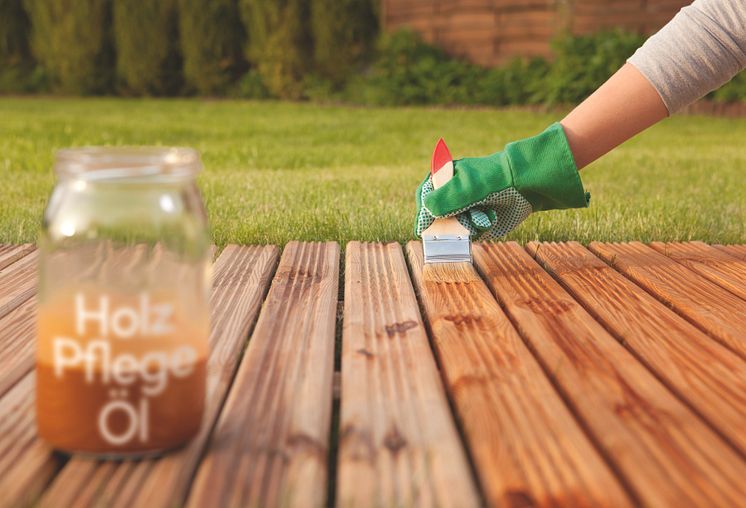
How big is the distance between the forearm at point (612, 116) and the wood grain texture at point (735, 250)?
434mm

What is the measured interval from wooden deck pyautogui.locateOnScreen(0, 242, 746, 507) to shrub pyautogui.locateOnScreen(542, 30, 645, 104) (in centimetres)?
634

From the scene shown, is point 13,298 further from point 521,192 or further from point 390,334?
point 521,192

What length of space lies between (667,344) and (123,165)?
33.6 inches

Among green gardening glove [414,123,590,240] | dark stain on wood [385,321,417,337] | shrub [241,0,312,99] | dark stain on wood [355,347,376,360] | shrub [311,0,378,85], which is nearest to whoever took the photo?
dark stain on wood [355,347,376,360]

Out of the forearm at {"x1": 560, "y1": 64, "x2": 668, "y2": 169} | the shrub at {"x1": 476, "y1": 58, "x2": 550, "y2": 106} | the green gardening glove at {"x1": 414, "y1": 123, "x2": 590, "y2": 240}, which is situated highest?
the forearm at {"x1": 560, "y1": 64, "x2": 668, "y2": 169}

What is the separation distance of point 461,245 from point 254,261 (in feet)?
1.42

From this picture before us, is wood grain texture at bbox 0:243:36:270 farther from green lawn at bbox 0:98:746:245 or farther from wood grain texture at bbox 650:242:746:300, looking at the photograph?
wood grain texture at bbox 650:242:746:300

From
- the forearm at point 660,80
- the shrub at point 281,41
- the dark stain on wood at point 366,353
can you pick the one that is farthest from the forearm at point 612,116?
the shrub at point 281,41

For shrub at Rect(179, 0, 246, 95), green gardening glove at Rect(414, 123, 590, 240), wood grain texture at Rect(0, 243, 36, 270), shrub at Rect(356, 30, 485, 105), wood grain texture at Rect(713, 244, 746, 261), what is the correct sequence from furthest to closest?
shrub at Rect(179, 0, 246, 95) → shrub at Rect(356, 30, 485, 105) → wood grain texture at Rect(713, 244, 746, 261) → wood grain texture at Rect(0, 243, 36, 270) → green gardening glove at Rect(414, 123, 590, 240)

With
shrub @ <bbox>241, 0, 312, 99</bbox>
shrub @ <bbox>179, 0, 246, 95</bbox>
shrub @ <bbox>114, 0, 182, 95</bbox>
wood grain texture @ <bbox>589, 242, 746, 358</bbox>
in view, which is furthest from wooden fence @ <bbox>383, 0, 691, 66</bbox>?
wood grain texture @ <bbox>589, 242, 746, 358</bbox>

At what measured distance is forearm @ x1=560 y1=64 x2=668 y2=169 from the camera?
1.82 meters

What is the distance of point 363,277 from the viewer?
179 centimetres

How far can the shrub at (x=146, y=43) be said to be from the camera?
10.3 m

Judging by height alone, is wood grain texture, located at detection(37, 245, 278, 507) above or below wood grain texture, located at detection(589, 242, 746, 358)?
above
